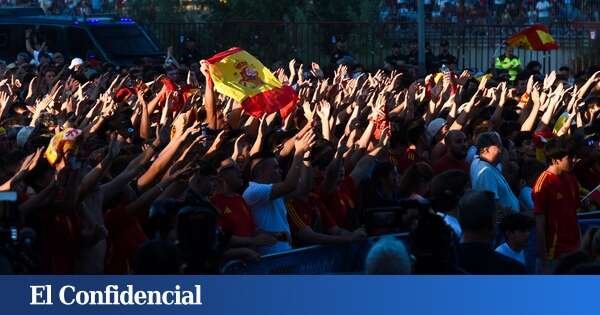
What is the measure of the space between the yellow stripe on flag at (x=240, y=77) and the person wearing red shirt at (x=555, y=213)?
195 inches

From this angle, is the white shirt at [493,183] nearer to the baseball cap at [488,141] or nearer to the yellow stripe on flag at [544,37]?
the baseball cap at [488,141]

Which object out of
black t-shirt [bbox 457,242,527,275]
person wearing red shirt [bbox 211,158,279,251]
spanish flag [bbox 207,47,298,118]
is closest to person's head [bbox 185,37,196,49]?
spanish flag [bbox 207,47,298,118]

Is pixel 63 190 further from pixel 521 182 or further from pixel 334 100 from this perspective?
pixel 334 100

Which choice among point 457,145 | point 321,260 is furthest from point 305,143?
point 457,145

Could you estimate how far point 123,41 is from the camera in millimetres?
29531

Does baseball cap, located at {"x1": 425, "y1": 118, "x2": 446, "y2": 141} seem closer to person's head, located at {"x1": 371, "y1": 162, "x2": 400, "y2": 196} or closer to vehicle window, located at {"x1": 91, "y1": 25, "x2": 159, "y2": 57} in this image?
person's head, located at {"x1": 371, "y1": 162, "x2": 400, "y2": 196}

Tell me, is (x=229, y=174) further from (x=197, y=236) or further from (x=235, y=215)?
(x=197, y=236)

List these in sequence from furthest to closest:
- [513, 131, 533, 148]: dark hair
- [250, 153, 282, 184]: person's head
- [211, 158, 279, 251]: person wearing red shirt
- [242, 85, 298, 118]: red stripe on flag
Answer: [242, 85, 298, 118]: red stripe on flag < [513, 131, 533, 148]: dark hair < [250, 153, 282, 184]: person's head < [211, 158, 279, 251]: person wearing red shirt

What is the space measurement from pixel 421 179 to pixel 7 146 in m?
2.69

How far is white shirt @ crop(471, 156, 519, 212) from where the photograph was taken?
1087 cm

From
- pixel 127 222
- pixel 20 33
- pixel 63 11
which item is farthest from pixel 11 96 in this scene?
pixel 63 11

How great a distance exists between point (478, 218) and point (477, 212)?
4 centimetres

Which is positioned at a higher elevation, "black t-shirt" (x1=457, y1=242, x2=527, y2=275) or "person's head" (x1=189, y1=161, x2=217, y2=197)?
"person's head" (x1=189, y1=161, x2=217, y2=197)

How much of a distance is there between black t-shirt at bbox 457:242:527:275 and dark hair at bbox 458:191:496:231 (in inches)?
4.3
